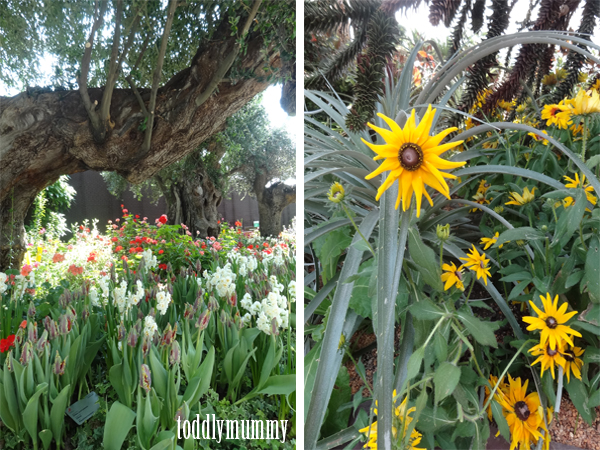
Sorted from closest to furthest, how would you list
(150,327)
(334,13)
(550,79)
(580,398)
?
(580,398)
(334,13)
(150,327)
(550,79)

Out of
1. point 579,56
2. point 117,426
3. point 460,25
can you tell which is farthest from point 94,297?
point 579,56

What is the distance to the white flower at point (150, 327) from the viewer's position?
28.2 inches

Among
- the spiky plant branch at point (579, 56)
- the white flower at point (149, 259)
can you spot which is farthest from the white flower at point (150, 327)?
the spiky plant branch at point (579, 56)

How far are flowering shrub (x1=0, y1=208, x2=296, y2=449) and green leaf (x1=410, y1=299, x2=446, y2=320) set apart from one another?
349 millimetres

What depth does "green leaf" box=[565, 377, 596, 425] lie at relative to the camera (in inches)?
18.9

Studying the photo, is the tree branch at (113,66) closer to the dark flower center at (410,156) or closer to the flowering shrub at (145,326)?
the flowering shrub at (145,326)

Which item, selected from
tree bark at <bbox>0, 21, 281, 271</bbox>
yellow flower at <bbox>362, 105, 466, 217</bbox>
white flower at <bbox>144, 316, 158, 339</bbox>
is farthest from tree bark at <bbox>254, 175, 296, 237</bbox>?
yellow flower at <bbox>362, 105, 466, 217</bbox>

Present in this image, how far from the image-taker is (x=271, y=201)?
775mm

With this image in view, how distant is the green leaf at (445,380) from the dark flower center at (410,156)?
0.21 metres

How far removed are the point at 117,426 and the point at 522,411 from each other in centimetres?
65

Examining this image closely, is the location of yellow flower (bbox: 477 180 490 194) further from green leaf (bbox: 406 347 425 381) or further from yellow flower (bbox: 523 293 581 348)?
green leaf (bbox: 406 347 425 381)

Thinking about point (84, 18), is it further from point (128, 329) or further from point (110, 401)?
point (110, 401)

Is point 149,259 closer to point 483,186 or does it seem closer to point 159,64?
point 159,64

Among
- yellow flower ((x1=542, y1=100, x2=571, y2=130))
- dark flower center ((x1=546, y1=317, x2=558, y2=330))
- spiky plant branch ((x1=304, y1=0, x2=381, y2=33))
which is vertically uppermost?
spiky plant branch ((x1=304, y1=0, x2=381, y2=33))
